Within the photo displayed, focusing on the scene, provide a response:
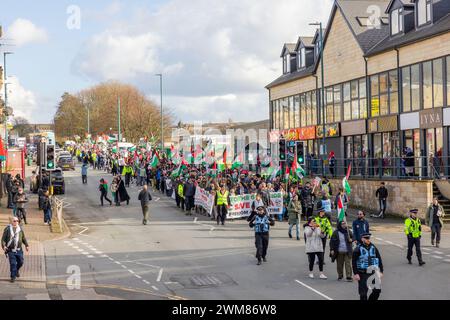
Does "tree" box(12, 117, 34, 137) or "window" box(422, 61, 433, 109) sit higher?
"tree" box(12, 117, 34, 137)

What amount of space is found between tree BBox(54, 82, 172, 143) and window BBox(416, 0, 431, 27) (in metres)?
50.8

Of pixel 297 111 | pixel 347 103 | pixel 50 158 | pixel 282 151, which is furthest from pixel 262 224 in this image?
pixel 297 111

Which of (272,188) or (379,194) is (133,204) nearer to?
(272,188)

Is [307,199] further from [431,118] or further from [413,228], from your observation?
[413,228]

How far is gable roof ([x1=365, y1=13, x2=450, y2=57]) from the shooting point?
31656mm

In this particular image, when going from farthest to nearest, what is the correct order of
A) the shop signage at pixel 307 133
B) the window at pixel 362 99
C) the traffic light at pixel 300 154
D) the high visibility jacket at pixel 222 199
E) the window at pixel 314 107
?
1. the shop signage at pixel 307 133
2. the window at pixel 314 107
3. the window at pixel 362 99
4. the traffic light at pixel 300 154
5. the high visibility jacket at pixel 222 199

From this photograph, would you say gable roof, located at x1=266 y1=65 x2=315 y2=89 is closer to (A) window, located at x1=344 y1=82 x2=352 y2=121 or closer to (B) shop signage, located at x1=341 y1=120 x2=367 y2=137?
(A) window, located at x1=344 y1=82 x2=352 y2=121

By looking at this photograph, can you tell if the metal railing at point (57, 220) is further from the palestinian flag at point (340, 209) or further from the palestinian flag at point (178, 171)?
the palestinian flag at point (178, 171)

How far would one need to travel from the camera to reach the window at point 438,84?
31.5 m

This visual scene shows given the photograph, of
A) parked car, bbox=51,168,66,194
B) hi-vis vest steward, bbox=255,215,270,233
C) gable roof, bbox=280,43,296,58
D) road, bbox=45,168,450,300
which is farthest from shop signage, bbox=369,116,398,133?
hi-vis vest steward, bbox=255,215,270,233

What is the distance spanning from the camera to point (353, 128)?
40.7 metres

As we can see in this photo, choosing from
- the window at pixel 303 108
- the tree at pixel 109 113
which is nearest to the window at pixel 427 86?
the window at pixel 303 108

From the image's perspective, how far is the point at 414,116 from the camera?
1335 inches

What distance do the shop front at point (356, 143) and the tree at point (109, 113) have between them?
4311cm
